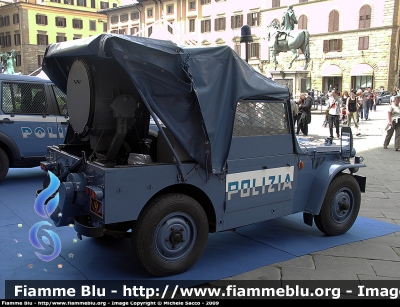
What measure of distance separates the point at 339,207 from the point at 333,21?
46.7 m

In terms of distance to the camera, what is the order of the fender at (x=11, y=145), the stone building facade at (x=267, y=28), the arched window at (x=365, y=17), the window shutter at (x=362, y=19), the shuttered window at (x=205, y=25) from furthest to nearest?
the shuttered window at (x=205, y=25), the window shutter at (x=362, y=19), the arched window at (x=365, y=17), the stone building facade at (x=267, y=28), the fender at (x=11, y=145)

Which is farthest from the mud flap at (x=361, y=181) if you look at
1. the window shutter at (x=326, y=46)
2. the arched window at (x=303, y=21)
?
the arched window at (x=303, y=21)

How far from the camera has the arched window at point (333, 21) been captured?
47.3m

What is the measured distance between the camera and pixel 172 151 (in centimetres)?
398

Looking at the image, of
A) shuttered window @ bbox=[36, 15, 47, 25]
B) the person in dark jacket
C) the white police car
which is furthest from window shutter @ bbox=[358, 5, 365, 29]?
shuttered window @ bbox=[36, 15, 47, 25]

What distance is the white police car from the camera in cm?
802

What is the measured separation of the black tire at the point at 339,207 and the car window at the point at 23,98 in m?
5.74

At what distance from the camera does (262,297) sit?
3.86 m

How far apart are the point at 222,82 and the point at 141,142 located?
139 cm

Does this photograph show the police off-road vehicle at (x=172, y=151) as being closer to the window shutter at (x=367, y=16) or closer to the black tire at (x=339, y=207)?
the black tire at (x=339, y=207)

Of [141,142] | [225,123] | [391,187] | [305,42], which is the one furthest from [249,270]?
[305,42]

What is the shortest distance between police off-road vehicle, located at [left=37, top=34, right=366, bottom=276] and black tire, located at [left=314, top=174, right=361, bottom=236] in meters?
0.13

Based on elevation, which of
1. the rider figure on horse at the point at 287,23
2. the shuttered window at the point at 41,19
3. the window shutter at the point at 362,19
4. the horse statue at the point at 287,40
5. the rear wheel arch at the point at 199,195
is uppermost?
the shuttered window at the point at 41,19

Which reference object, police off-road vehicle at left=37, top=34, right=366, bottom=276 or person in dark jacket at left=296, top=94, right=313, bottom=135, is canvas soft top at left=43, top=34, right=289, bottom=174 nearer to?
police off-road vehicle at left=37, top=34, right=366, bottom=276
